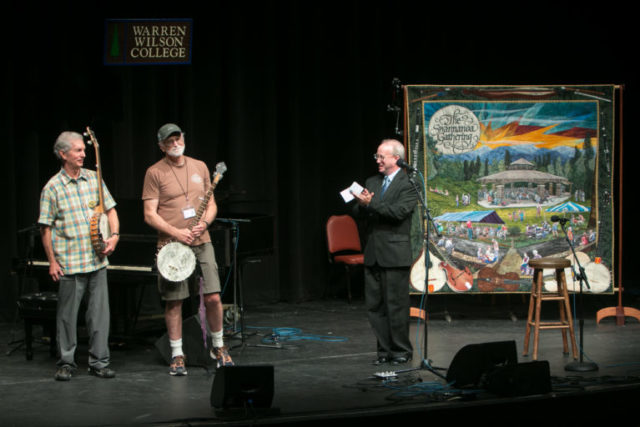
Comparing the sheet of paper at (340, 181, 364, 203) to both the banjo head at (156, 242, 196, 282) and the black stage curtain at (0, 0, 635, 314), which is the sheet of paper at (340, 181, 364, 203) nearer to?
the banjo head at (156, 242, 196, 282)

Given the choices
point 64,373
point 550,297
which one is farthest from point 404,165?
point 64,373

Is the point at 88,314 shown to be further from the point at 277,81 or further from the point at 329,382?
the point at 277,81

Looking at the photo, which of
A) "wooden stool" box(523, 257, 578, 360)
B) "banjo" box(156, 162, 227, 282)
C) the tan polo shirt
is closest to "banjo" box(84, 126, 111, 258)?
the tan polo shirt

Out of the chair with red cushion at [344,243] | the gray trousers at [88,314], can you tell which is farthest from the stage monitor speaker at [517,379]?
the chair with red cushion at [344,243]

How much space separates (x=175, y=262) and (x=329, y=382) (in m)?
1.33

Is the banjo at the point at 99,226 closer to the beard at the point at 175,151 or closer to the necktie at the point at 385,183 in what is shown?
the beard at the point at 175,151

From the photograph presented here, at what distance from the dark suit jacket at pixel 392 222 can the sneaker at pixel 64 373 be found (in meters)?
2.28

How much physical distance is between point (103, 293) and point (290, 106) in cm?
399

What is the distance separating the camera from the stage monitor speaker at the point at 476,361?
4.97m

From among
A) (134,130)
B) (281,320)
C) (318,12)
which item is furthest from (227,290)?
(318,12)

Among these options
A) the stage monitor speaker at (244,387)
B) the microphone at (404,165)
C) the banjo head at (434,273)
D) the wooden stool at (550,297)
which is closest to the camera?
the stage monitor speaker at (244,387)

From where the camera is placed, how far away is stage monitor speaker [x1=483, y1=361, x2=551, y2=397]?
4.75m

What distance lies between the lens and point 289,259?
9273 millimetres

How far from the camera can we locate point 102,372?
18.9 ft
